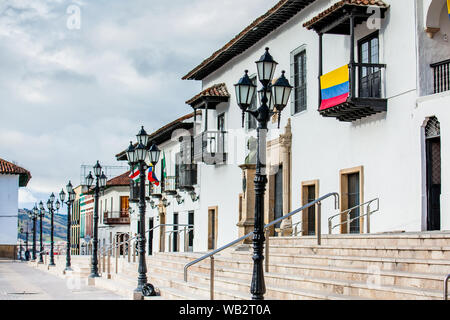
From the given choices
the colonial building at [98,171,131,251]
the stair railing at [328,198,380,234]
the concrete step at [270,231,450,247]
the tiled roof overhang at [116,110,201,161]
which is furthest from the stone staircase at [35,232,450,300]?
the colonial building at [98,171,131,251]

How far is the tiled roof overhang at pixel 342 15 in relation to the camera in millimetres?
16203

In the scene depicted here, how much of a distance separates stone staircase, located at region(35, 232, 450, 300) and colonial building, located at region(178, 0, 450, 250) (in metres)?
1.95

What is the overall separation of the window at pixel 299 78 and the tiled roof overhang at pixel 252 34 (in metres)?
1.19

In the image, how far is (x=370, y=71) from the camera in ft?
55.2

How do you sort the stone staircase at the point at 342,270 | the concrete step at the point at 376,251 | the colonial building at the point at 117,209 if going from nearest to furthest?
the stone staircase at the point at 342,270 → the concrete step at the point at 376,251 → the colonial building at the point at 117,209

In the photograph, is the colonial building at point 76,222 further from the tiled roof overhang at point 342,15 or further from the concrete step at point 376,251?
the concrete step at point 376,251

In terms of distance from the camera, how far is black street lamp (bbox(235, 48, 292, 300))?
10.6 metres

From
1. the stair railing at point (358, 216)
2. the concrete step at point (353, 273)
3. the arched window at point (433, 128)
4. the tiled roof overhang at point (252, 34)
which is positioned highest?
the tiled roof overhang at point (252, 34)

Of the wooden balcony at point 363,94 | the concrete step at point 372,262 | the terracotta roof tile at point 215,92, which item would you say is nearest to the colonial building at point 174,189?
the terracotta roof tile at point 215,92

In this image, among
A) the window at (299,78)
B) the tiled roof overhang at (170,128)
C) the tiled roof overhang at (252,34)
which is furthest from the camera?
the tiled roof overhang at (170,128)

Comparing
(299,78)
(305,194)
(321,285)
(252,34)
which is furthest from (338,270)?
(252,34)

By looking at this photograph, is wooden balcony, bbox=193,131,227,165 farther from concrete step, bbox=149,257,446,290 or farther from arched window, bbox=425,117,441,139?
arched window, bbox=425,117,441,139

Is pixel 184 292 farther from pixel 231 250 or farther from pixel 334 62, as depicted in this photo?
pixel 334 62

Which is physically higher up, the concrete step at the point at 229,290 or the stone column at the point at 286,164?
the stone column at the point at 286,164
